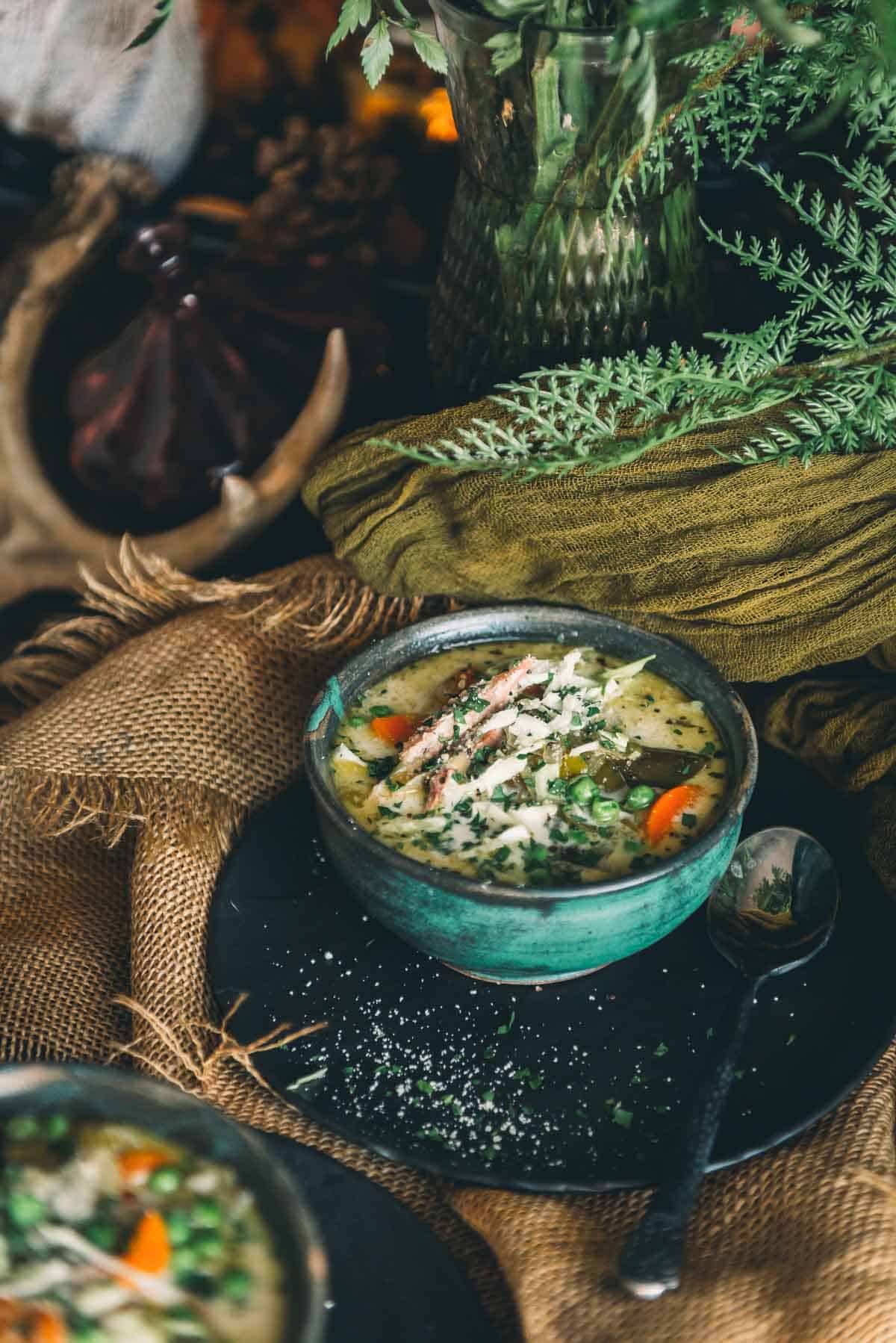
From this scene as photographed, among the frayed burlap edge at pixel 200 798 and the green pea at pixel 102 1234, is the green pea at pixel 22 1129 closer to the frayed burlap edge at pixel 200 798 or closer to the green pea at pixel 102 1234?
the green pea at pixel 102 1234

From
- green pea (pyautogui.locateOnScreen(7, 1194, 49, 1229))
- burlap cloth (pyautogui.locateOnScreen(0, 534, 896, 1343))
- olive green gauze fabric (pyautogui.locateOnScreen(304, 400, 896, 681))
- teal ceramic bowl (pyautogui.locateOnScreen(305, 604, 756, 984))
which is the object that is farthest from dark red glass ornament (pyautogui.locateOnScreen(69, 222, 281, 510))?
green pea (pyautogui.locateOnScreen(7, 1194, 49, 1229))

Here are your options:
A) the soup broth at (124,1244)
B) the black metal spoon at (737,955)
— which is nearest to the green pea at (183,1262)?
the soup broth at (124,1244)

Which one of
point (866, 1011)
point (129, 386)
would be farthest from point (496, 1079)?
point (129, 386)

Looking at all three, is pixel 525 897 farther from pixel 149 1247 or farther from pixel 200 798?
pixel 200 798

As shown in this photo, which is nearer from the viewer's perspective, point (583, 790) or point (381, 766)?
point (583, 790)

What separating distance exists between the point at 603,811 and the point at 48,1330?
2.52 feet

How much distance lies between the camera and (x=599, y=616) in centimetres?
173

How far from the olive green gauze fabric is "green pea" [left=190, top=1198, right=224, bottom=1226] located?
940 mm

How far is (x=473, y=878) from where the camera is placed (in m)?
1.39

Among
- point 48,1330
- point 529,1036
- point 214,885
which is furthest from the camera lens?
point 214,885

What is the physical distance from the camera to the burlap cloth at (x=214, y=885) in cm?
123

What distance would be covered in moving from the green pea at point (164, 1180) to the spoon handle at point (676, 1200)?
44 centimetres

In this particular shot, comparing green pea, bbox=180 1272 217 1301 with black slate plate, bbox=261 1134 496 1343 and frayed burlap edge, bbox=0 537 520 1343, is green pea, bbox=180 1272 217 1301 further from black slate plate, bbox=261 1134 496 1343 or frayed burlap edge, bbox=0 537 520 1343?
frayed burlap edge, bbox=0 537 520 1343

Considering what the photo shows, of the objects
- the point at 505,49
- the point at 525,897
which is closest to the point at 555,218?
the point at 505,49
